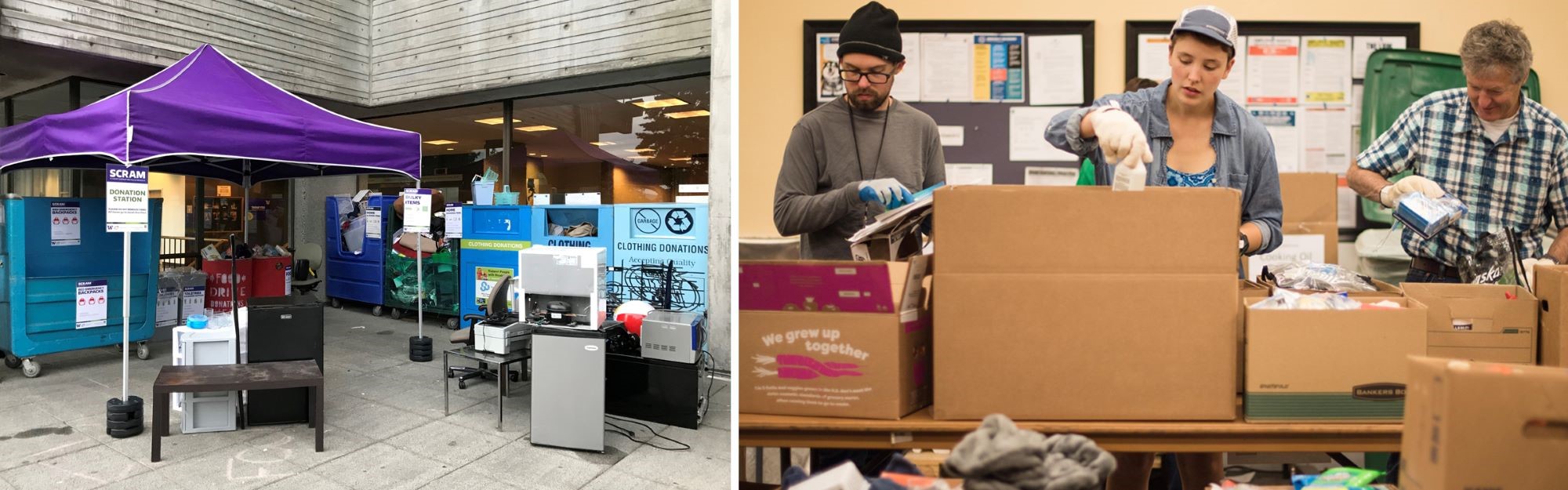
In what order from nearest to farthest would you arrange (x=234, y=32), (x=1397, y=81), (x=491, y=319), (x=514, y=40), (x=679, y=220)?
(x=1397, y=81), (x=491, y=319), (x=679, y=220), (x=514, y=40), (x=234, y=32)

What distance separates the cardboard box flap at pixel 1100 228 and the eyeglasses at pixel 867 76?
763 mm

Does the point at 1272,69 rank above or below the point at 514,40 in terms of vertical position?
below

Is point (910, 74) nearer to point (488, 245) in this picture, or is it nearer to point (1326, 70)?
point (1326, 70)

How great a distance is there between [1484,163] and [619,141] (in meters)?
5.95

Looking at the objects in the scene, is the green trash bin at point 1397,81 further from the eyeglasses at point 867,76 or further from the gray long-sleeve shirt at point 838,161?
the eyeglasses at point 867,76

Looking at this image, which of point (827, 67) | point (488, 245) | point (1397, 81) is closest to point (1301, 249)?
point (1397, 81)

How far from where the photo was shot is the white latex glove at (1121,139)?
1.45 m

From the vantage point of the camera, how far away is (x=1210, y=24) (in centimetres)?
189

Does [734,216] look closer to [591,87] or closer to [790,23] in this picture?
[790,23]

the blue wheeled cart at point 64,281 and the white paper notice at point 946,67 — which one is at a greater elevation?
the white paper notice at point 946,67

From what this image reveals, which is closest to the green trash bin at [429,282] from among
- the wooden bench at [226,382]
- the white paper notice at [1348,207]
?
the wooden bench at [226,382]

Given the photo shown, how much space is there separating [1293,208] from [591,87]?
5406 millimetres

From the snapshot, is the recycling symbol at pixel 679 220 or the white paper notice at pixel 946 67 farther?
the recycling symbol at pixel 679 220

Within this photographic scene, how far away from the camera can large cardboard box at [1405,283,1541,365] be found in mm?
1688
